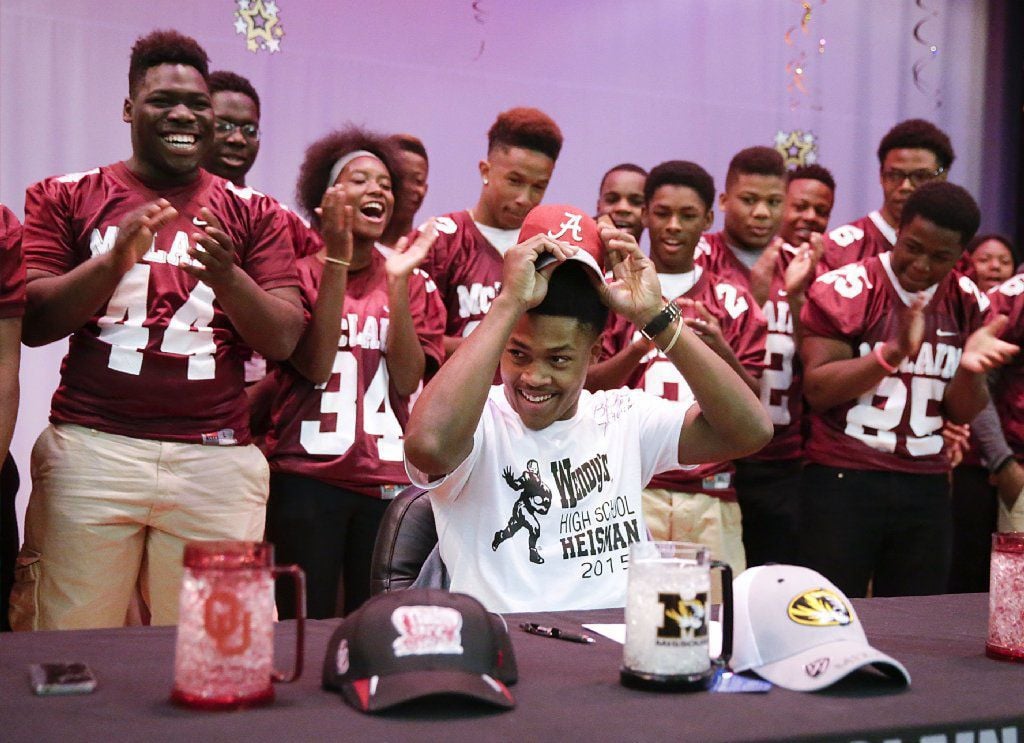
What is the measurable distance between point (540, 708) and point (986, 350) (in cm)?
267

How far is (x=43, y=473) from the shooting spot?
2.82 meters

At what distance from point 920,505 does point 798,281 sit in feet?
2.63

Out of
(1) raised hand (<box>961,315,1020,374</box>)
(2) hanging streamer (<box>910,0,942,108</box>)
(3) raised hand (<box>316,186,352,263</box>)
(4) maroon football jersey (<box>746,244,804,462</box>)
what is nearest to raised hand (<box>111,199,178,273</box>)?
(3) raised hand (<box>316,186,352,263</box>)

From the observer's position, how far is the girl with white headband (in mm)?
3197

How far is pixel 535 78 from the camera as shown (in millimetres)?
5270

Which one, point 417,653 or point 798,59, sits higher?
point 798,59

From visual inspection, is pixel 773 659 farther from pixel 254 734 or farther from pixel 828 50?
pixel 828 50

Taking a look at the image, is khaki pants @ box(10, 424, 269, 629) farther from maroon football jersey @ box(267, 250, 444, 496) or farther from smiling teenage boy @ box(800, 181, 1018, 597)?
smiling teenage boy @ box(800, 181, 1018, 597)

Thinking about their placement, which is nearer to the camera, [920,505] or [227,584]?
[227,584]

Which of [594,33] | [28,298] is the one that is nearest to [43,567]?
[28,298]

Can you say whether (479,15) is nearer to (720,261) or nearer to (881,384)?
(720,261)

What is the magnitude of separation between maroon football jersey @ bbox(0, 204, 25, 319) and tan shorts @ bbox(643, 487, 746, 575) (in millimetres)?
1889

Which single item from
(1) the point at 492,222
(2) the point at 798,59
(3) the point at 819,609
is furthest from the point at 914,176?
(3) the point at 819,609

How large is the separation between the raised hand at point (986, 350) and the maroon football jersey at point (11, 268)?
8.55 feet
